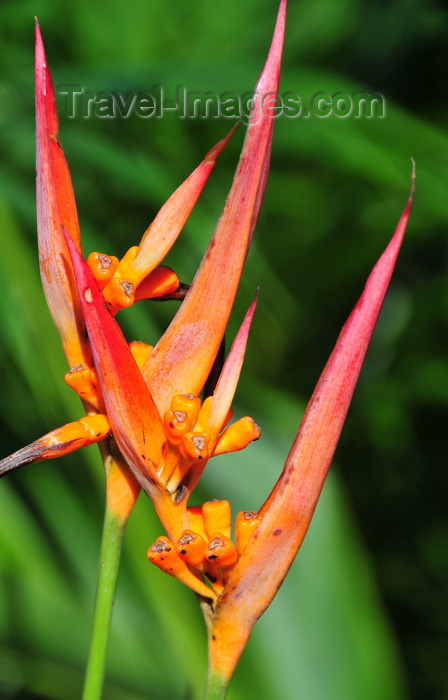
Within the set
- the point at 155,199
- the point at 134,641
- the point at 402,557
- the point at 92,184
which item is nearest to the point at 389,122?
the point at 155,199

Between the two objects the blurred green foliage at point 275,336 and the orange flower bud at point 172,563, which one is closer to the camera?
the orange flower bud at point 172,563

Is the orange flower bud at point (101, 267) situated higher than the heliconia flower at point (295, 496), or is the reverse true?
the orange flower bud at point (101, 267)

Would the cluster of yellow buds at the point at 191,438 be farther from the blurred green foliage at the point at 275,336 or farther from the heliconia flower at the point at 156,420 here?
the blurred green foliage at the point at 275,336

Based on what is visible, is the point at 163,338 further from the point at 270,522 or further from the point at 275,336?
the point at 275,336

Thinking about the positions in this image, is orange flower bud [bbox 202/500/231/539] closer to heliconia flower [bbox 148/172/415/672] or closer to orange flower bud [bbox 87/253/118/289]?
heliconia flower [bbox 148/172/415/672]

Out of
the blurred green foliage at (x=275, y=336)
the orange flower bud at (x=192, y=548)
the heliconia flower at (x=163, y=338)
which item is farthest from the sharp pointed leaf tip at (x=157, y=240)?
the blurred green foliage at (x=275, y=336)

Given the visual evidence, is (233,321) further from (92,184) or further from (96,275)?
(96,275)

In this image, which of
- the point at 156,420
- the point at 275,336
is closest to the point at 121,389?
the point at 156,420
